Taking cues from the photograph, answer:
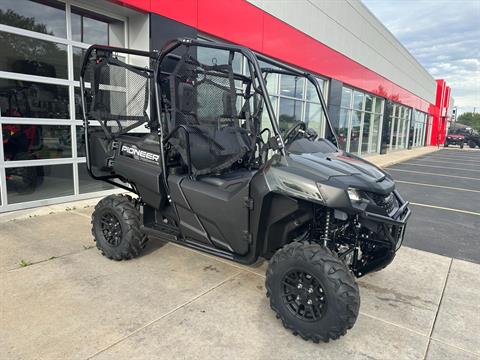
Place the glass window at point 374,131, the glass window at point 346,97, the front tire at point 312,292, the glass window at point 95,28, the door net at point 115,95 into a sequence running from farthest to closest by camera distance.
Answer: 1. the glass window at point 374,131
2. the glass window at point 346,97
3. the glass window at point 95,28
4. the door net at point 115,95
5. the front tire at point 312,292

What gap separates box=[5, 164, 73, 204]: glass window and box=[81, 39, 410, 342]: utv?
2.23 m

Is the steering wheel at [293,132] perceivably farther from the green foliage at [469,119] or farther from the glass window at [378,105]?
the green foliage at [469,119]

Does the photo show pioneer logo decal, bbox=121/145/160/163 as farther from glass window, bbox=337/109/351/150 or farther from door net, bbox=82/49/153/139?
glass window, bbox=337/109/351/150

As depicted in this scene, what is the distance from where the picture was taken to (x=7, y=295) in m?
2.91

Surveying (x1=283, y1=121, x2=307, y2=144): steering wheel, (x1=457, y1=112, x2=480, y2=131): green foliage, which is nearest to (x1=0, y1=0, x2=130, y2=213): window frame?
(x1=283, y1=121, x2=307, y2=144): steering wheel

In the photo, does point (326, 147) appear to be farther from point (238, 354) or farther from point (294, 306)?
point (238, 354)

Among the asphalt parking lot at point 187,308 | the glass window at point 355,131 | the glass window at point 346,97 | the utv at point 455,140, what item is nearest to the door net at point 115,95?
the asphalt parking lot at point 187,308

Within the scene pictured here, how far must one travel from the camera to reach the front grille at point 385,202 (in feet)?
8.43

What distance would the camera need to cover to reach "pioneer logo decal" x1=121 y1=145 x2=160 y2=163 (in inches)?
132

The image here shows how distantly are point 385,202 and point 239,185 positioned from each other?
1.11m

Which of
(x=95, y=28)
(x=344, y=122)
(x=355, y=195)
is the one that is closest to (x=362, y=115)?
(x=344, y=122)

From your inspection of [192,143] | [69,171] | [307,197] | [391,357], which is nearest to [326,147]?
[307,197]

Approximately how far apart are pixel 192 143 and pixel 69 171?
3671 millimetres

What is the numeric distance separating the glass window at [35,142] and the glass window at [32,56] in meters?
0.82
